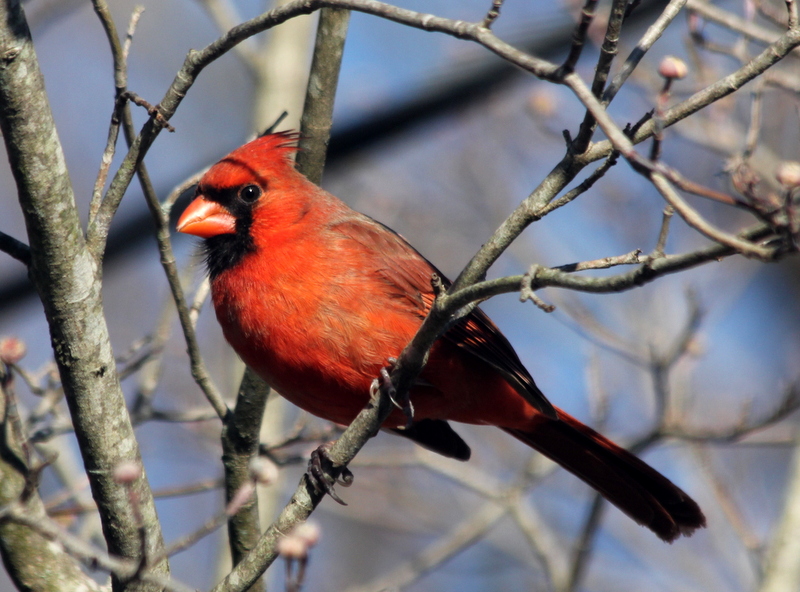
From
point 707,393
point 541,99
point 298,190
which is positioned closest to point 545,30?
point 541,99

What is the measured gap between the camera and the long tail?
11.0 ft

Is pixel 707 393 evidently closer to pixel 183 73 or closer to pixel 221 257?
pixel 221 257

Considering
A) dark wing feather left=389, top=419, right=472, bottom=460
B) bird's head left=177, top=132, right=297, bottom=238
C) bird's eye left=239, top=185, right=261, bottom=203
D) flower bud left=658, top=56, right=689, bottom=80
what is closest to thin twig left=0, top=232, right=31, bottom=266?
bird's head left=177, top=132, right=297, bottom=238

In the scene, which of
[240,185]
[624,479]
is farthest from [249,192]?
[624,479]

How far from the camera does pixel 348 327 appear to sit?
8.93ft

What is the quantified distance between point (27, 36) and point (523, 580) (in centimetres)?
501

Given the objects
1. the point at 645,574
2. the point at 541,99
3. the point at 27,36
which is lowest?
the point at 27,36

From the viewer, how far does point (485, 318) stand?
10.2 ft

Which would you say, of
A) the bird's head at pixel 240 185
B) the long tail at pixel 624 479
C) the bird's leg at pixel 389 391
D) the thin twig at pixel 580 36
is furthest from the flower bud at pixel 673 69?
the long tail at pixel 624 479

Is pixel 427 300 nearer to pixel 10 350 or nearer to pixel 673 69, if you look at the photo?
pixel 10 350

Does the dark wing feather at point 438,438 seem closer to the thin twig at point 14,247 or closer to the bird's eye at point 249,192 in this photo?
the bird's eye at point 249,192

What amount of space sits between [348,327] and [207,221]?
72 centimetres

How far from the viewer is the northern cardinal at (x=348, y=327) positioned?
8.98ft

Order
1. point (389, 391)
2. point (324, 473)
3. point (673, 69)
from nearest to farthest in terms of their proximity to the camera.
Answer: point (673, 69)
point (389, 391)
point (324, 473)
